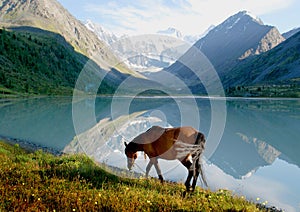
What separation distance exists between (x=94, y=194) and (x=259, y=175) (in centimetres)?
1880

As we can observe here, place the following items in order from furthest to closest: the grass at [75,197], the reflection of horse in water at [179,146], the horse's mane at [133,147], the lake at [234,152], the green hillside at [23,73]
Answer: the green hillside at [23,73] < the lake at [234,152] < the horse's mane at [133,147] < the reflection of horse in water at [179,146] < the grass at [75,197]

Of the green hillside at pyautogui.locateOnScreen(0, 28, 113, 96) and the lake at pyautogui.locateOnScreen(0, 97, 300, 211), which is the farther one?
the green hillside at pyautogui.locateOnScreen(0, 28, 113, 96)

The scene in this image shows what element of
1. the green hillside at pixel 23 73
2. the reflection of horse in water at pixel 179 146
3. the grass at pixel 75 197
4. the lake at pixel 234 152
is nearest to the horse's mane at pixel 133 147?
the reflection of horse in water at pixel 179 146

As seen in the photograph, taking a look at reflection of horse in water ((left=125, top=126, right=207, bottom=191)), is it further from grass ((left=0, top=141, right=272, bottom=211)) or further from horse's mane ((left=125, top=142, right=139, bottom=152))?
grass ((left=0, top=141, right=272, bottom=211))

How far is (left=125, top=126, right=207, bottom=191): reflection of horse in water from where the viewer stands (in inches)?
438

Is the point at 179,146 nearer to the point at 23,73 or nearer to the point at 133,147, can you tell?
the point at 133,147

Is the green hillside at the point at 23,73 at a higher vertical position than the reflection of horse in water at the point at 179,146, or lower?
lower

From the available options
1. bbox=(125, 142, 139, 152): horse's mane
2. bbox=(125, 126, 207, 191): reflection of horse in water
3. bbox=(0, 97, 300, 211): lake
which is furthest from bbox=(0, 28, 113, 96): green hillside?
bbox=(125, 126, 207, 191): reflection of horse in water

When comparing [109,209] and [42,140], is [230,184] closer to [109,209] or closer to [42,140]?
[109,209]

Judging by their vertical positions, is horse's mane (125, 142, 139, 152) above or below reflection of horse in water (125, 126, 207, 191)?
below

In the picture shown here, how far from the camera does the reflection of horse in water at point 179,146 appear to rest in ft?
36.5

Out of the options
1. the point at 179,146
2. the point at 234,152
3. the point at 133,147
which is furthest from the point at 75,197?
the point at 234,152

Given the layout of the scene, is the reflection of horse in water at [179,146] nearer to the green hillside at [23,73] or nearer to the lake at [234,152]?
the lake at [234,152]

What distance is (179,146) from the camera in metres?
11.3
